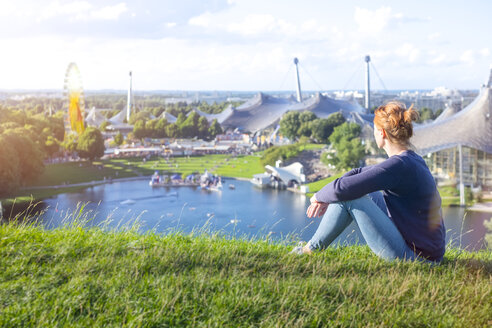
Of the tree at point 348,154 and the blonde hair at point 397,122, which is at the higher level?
the blonde hair at point 397,122

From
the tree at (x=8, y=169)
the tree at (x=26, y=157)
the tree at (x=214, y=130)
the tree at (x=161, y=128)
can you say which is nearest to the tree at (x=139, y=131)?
the tree at (x=161, y=128)

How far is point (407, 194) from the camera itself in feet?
6.21

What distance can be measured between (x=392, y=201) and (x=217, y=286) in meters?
0.74

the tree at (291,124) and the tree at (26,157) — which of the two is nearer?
the tree at (26,157)

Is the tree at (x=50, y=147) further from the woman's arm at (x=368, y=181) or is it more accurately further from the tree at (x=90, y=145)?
the woman's arm at (x=368, y=181)

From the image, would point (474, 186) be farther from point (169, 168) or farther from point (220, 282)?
point (220, 282)

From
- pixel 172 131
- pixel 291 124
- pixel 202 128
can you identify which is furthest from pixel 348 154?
pixel 202 128

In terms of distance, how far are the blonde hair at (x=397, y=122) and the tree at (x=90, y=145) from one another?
27707 millimetres

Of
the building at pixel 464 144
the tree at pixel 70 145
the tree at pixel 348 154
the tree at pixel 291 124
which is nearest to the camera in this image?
the building at pixel 464 144

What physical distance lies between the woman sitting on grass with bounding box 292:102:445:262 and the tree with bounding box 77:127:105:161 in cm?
2762

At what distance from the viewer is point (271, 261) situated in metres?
1.96

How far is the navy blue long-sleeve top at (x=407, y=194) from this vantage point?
1.83m

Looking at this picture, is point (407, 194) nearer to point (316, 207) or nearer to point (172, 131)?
point (316, 207)

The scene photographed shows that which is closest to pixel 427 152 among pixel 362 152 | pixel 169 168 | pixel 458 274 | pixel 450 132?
pixel 450 132
